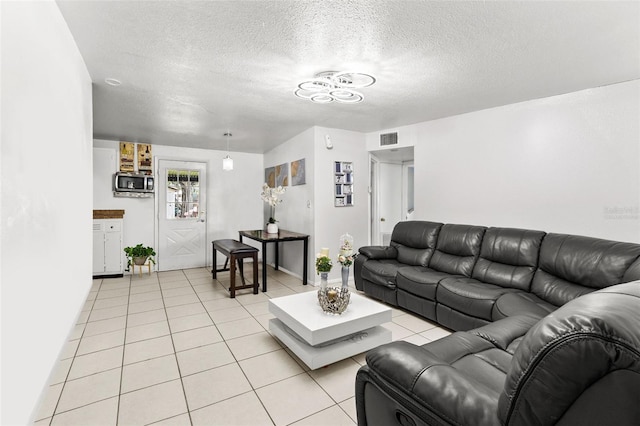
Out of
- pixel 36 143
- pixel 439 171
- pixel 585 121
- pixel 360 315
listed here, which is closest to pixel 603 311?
pixel 360 315

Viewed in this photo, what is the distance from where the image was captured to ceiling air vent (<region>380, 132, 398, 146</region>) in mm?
4750

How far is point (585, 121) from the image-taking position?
2.94m

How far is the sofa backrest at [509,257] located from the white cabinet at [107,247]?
5576mm

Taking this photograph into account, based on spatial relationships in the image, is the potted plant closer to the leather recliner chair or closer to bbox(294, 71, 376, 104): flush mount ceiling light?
bbox(294, 71, 376, 104): flush mount ceiling light

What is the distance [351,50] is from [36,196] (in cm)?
213

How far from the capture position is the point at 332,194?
4789 millimetres

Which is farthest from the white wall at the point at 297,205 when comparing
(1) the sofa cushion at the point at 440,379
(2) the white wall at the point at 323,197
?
(1) the sofa cushion at the point at 440,379

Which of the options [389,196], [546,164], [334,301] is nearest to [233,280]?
[334,301]

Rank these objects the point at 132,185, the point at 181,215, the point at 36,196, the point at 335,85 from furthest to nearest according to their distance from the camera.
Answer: the point at 181,215 < the point at 132,185 < the point at 335,85 < the point at 36,196

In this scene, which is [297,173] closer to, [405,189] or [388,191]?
[388,191]

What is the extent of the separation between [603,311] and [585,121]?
124 inches

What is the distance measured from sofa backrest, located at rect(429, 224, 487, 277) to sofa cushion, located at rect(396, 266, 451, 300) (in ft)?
0.47

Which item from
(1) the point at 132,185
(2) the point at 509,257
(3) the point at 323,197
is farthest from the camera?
(1) the point at 132,185

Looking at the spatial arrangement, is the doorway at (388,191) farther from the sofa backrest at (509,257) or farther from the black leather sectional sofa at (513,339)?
the sofa backrest at (509,257)
